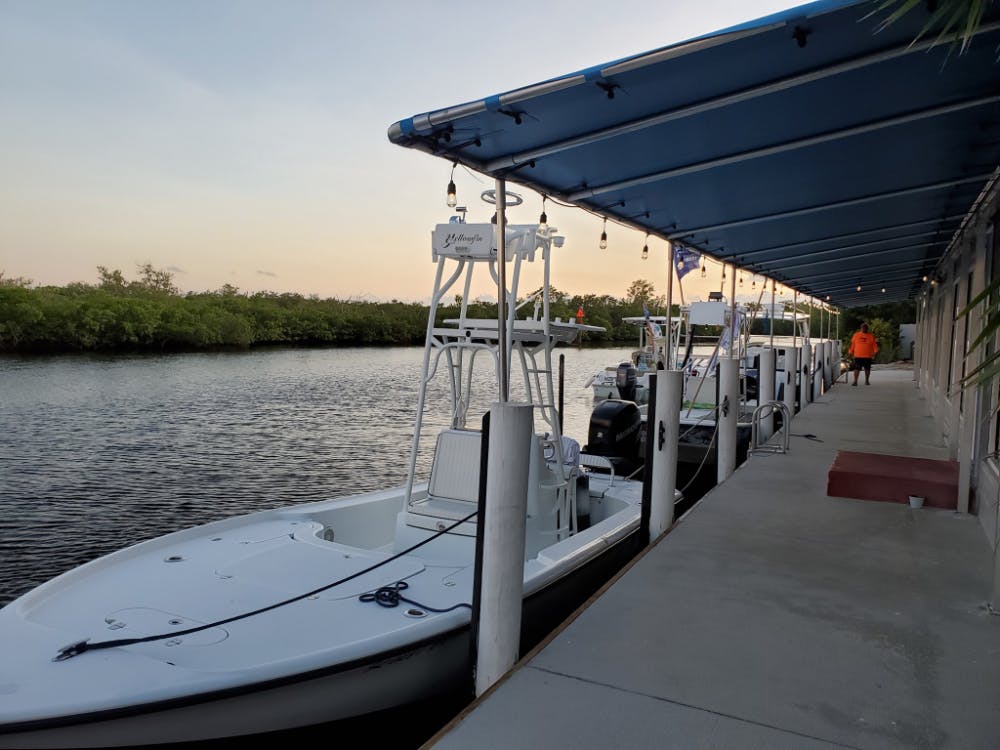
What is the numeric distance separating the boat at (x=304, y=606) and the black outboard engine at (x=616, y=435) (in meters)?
3.90

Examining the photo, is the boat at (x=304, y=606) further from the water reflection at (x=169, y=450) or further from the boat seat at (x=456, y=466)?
the water reflection at (x=169, y=450)

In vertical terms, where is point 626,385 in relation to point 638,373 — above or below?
below

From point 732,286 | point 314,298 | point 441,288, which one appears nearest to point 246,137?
point 732,286

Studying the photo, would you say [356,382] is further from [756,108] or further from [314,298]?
[314,298]

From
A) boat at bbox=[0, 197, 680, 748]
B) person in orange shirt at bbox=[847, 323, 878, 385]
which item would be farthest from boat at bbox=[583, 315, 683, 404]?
boat at bbox=[0, 197, 680, 748]

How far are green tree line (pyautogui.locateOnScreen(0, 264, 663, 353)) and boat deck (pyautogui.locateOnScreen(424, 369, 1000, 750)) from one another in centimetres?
2042

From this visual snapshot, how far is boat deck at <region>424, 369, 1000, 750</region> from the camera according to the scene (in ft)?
8.07

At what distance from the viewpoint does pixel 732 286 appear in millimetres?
8555

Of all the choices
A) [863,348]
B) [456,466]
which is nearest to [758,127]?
[456,466]

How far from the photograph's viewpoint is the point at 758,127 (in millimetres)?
4086

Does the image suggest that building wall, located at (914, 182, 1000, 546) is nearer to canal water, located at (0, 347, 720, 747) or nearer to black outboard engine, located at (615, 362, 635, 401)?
canal water, located at (0, 347, 720, 747)

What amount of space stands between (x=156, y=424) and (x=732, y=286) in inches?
534

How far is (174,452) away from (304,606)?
37.2 feet

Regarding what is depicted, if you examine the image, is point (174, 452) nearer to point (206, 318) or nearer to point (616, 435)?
point (616, 435)
